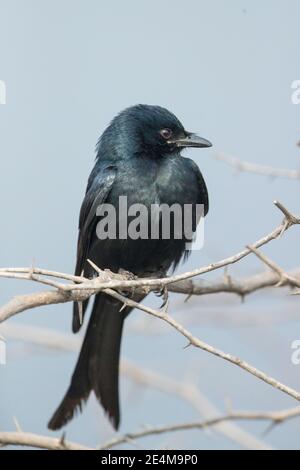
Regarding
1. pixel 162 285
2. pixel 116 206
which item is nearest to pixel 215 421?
pixel 162 285

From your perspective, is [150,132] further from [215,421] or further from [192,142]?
[215,421]

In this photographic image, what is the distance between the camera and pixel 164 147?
5.65 metres

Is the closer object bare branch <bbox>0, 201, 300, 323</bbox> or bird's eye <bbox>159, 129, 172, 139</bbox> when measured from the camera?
bare branch <bbox>0, 201, 300, 323</bbox>

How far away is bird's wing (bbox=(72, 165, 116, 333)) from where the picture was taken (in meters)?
5.33

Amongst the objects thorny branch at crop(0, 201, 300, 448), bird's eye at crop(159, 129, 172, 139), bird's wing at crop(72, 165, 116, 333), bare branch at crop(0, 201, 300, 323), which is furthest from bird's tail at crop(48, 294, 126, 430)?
thorny branch at crop(0, 201, 300, 448)

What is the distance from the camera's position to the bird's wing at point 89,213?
17.5 ft

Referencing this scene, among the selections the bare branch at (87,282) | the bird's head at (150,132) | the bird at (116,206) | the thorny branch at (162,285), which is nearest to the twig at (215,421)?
the thorny branch at (162,285)

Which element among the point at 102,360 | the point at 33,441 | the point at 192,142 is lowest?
Answer: the point at 102,360

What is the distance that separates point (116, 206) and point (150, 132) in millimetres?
635

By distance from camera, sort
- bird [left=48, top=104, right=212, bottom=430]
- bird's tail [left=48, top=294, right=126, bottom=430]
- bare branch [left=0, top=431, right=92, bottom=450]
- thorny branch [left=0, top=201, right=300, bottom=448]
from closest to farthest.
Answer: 1. thorny branch [left=0, top=201, right=300, bottom=448]
2. bare branch [left=0, top=431, right=92, bottom=450]
3. bird [left=48, top=104, right=212, bottom=430]
4. bird's tail [left=48, top=294, right=126, bottom=430]

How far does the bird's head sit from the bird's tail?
992mm

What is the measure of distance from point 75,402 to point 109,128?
5.82 feet

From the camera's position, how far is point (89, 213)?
17.9 feet

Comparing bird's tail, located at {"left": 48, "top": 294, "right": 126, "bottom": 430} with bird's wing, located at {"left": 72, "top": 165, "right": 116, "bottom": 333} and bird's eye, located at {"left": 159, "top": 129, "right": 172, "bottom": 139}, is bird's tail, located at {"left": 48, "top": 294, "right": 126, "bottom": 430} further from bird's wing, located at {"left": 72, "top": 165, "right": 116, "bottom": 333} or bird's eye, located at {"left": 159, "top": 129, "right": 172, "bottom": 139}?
bird's eye, located at {"left": 159, "top": 129, "right": 172, "bottom": 139}
